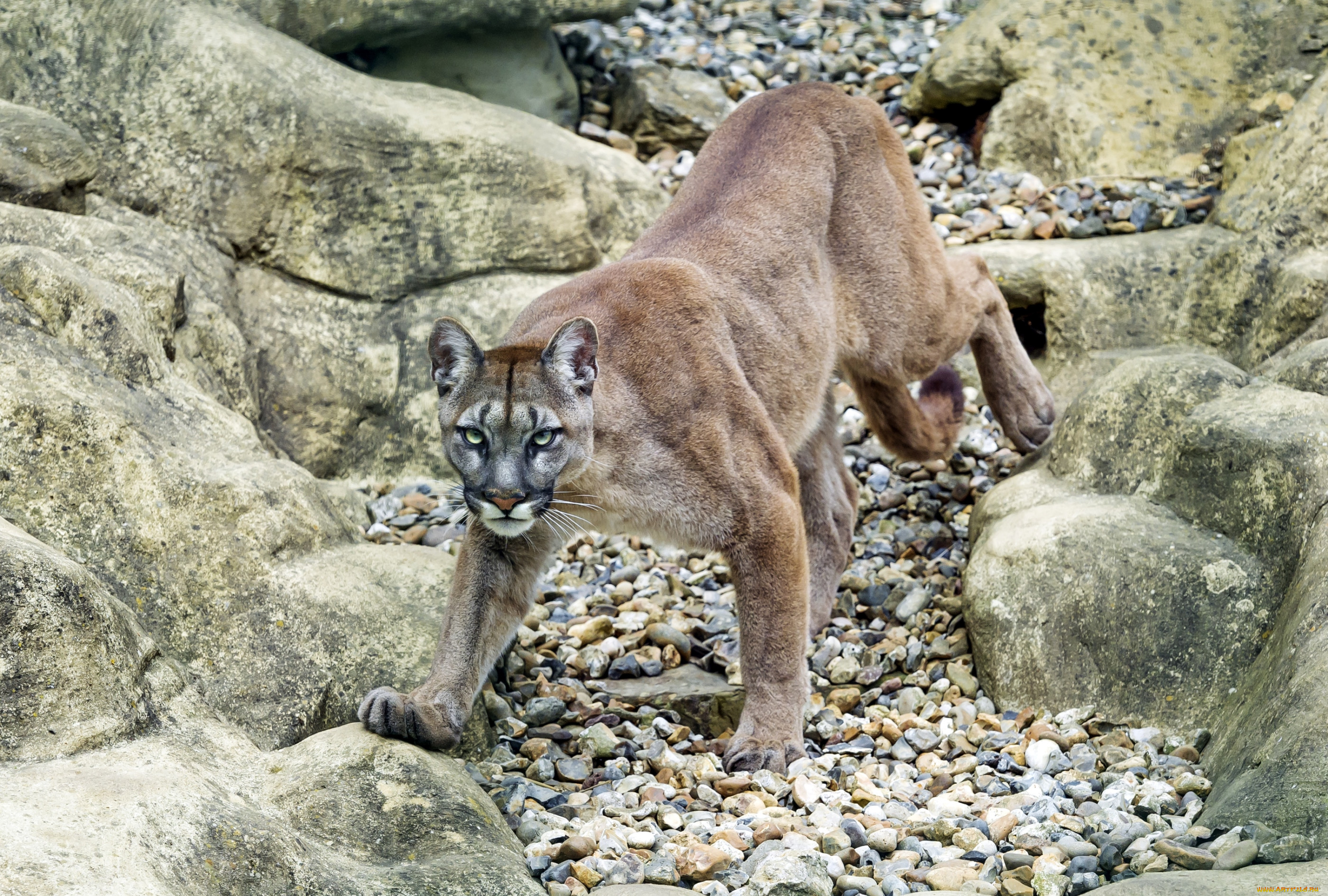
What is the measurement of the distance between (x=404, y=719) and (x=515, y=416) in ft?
3.10

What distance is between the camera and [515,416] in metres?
3.83

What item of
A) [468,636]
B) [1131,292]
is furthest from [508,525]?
[1131,292]

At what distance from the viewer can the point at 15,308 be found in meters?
4.11

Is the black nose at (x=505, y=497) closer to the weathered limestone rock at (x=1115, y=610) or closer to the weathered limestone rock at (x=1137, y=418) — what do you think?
the weathered limestone rock at (x=1115, y=610)

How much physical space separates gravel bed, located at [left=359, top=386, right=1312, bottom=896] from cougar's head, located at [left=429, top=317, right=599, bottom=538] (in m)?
0.90

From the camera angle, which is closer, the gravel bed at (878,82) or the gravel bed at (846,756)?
the gravel bed at (846,756)

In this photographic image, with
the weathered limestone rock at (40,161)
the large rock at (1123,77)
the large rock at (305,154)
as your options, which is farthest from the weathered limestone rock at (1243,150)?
the weathered limestone rock at (40,161)

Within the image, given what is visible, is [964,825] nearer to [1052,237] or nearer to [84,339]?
[84,339]

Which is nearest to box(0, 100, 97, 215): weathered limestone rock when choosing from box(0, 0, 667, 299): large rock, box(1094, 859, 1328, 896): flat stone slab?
box(0, 0, 667, 299): large rock

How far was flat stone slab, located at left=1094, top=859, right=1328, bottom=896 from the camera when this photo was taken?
275 cm

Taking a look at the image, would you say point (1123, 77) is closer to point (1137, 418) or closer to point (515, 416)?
point (1137, 418)

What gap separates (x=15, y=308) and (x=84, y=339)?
0.24m

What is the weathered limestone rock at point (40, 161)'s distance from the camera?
506 centimetres

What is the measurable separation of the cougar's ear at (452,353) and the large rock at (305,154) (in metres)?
2.37
